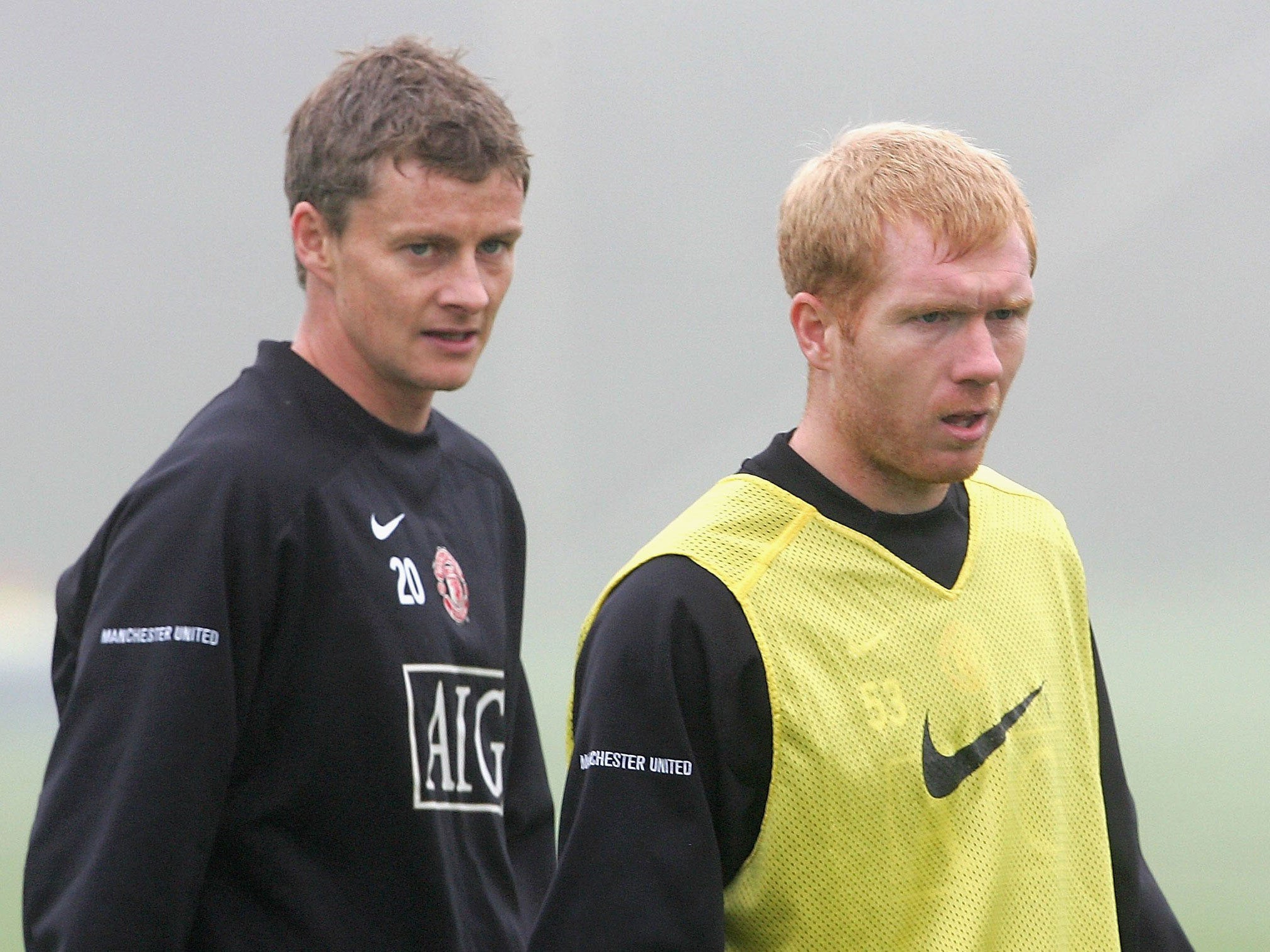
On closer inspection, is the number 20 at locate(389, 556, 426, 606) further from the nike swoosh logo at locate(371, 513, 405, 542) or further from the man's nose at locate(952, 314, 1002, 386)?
the man's nose at locate(952, 314, 1002, 386)

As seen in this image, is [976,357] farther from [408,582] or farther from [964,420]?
[408,582]

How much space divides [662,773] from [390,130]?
0.58 m

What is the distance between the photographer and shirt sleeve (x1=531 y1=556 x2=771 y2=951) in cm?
114

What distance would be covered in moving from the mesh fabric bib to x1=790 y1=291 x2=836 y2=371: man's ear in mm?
115

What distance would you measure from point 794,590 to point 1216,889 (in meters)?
1.97

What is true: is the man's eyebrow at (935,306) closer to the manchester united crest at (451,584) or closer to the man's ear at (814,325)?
the man's ear at (814,325)

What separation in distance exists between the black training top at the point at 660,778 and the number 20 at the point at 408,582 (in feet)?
0.51

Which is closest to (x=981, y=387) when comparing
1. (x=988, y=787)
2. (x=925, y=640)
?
(x=925, y=640)

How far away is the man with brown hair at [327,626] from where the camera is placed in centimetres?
115

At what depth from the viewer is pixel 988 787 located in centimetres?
126

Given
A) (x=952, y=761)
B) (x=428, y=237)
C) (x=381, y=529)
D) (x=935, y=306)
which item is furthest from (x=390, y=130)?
(x=952, y=761)

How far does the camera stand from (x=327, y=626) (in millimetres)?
1252

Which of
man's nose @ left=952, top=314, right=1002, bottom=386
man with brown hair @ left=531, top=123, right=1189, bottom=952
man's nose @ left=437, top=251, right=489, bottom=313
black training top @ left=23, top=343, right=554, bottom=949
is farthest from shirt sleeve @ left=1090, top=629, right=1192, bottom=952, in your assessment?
man's nose @ left=437, top=251, right=489, bottom=313

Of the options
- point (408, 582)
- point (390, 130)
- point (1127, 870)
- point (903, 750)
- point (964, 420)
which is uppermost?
point (390, 130)
